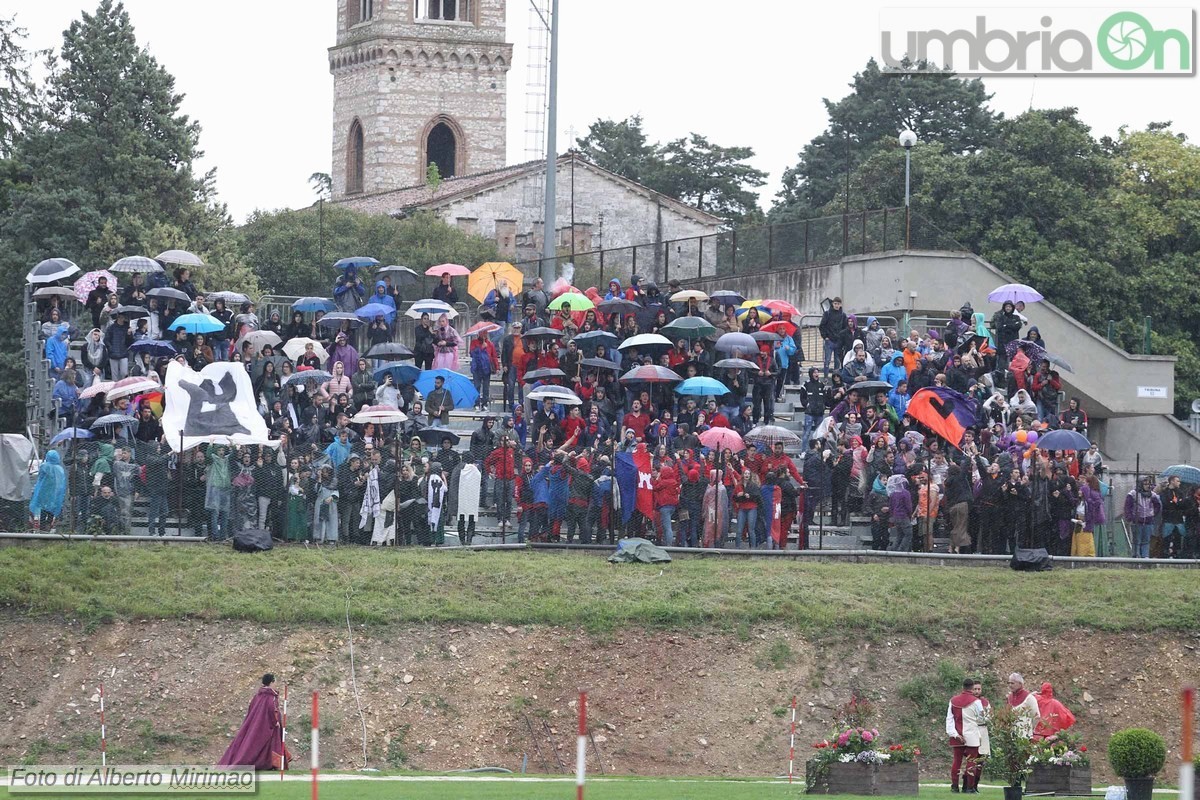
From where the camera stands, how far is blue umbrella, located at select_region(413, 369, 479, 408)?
39.1 meters

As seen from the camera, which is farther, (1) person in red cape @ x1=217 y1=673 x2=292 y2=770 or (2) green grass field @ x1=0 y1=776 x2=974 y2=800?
(1) person in red cape @ x1=217 y1=673 x2=292 y2=770

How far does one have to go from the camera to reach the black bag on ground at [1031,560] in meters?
37.0

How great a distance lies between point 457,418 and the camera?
4294 cm

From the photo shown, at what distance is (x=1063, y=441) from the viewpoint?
37.4m

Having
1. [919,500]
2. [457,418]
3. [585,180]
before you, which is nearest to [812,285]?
[457,418]

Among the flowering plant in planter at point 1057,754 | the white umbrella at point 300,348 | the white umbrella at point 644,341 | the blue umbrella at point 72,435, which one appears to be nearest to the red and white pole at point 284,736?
the blue umbrella at point 72,435

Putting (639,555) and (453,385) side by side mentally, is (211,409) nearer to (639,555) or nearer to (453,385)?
(453,385)

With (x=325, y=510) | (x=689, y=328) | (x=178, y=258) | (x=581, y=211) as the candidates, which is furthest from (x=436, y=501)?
(x=581, y=211)

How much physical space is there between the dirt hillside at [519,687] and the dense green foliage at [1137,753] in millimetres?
8469

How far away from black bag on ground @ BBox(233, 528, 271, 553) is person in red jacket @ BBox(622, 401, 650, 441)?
676cm

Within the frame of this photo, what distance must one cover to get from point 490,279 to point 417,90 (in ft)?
170

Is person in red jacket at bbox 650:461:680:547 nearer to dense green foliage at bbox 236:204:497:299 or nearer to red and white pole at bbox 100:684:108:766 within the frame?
red and white pole at bbox 100:684:108:766

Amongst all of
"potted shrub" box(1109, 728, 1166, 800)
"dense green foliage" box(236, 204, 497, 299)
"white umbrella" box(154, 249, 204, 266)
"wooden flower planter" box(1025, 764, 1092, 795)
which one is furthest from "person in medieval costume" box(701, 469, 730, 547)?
"dense green foliage" box(236, 204, 497, 299)

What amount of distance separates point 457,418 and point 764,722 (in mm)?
11698
